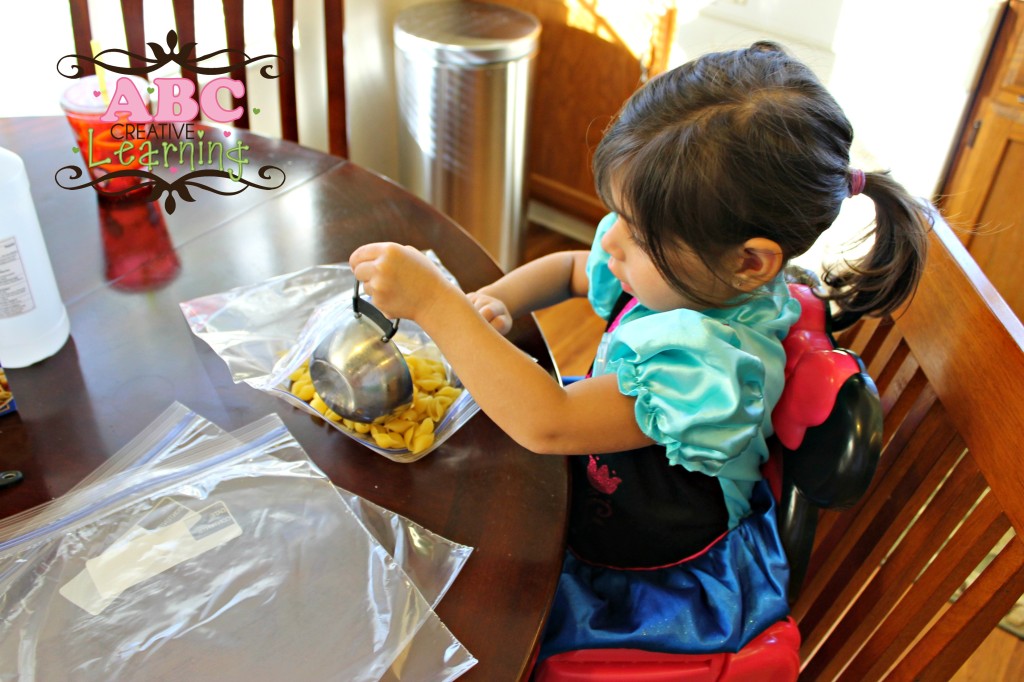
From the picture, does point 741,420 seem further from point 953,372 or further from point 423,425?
point 423,425

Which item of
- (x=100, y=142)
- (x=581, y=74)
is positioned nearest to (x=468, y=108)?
(x=581, y=74)

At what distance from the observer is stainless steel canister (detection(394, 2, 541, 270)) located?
194cm

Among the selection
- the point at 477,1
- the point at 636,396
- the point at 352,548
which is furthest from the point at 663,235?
the point at 477,1

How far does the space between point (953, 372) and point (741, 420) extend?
0.19 metres

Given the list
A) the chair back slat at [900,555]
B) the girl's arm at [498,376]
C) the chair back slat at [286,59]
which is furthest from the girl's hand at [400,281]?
the chair back slat at [286,59]

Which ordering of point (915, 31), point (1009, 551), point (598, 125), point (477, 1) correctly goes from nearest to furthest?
point (1009, 551) → point (915, 31) → point (477, 1) → point (598, 125)

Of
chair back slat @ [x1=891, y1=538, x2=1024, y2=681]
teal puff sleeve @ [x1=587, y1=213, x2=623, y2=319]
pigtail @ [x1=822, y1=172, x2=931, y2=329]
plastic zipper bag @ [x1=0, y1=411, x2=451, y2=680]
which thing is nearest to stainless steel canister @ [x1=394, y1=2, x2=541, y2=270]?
teal puff sleeve @ [x1=587, y1=213, x2=623, y2=319]

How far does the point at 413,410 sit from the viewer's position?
790mm

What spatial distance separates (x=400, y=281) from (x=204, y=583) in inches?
12.0

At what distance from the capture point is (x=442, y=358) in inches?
34.0

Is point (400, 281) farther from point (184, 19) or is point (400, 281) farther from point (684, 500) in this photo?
point (184, 19)

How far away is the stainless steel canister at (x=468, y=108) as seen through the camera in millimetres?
1938

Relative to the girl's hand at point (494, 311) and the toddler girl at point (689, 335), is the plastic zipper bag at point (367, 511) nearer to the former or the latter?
the toddler girl at point (689, 335)

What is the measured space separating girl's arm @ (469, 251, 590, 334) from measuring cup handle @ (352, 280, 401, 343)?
0.41 feet
